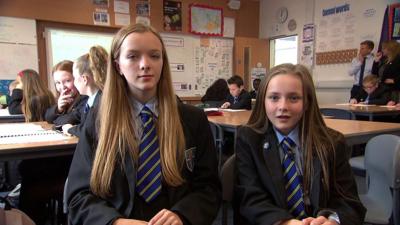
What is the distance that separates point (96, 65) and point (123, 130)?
36.3 inches

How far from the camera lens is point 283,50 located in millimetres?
6867

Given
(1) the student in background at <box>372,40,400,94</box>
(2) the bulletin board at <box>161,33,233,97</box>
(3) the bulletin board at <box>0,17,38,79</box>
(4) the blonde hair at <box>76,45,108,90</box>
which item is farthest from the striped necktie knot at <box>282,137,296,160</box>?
(2) the bulletin board at <box>161,33,233,97</box>

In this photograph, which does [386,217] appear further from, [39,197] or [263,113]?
[39,197]

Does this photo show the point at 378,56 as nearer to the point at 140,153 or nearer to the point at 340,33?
the point at 340,33

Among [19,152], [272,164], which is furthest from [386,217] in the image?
[19,152]

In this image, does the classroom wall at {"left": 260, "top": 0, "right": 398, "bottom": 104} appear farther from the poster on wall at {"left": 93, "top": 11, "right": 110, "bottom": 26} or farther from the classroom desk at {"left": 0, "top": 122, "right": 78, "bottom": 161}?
the classroom desk at {"left": 0, "top": 122, "right": 78, "bottom": 161}

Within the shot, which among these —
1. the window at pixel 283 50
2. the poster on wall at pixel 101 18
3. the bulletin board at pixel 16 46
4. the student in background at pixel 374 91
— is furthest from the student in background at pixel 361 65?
the bulletin board at pixel 16 46

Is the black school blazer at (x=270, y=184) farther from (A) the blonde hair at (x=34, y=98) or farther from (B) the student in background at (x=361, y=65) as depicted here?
(B) the student in background at (x=361, y=65)

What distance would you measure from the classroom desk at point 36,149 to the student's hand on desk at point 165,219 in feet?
2.66

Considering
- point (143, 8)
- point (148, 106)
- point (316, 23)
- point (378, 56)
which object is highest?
point (143, 8)

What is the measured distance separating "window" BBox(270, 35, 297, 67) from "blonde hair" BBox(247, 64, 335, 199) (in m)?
5.54

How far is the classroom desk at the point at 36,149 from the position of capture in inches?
57.5

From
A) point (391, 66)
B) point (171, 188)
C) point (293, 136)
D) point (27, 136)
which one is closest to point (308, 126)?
point (293, 136)

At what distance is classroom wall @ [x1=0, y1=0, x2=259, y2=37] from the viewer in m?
4.55
